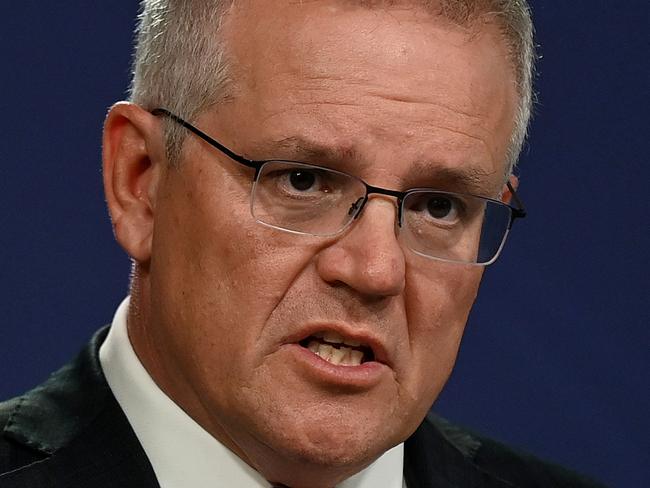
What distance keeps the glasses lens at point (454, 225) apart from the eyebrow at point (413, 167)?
0.02 m

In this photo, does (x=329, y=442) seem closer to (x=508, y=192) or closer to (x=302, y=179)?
(x=302, y=179)

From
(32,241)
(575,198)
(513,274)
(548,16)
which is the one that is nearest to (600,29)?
(548,16)

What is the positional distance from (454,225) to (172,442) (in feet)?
2.04

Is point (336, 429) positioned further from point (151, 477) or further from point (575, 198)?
point (575, 198)

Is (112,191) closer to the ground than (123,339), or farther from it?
farther from it

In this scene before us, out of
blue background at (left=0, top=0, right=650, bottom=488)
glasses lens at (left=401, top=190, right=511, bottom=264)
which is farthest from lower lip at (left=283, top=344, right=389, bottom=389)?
blue background at (left=0, top=0, right=650, bottom=488)

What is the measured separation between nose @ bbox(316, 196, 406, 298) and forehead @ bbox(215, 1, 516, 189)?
11cm

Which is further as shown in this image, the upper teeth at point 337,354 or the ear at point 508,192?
the ear at point 508,192

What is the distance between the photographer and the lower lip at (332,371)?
2.20 metres

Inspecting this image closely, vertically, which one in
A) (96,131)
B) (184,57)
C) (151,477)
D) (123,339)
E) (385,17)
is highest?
(385,17)

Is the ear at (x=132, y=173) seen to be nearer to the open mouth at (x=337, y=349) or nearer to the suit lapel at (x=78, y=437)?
the suit lapel at (x=78, y=437)

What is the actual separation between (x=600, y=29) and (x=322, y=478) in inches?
65.6

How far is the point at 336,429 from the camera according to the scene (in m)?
2.23

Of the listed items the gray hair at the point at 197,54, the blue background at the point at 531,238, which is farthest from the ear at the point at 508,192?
the blue background at the point at 531,238
